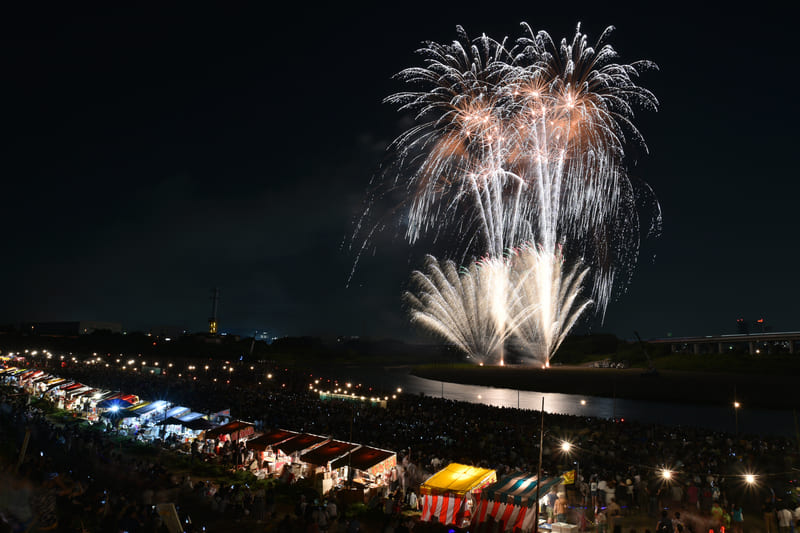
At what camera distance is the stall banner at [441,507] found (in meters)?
12.0

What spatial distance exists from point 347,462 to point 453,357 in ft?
264

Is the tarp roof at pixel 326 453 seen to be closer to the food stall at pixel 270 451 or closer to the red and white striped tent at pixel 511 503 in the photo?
the food stall at pixel 270 451

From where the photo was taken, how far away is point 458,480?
12.6 meters

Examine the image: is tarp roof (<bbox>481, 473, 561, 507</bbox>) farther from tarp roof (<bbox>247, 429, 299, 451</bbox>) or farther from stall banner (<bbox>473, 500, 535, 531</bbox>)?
tarp roof (<bbox>247, 429, 299, 451</bbox>)

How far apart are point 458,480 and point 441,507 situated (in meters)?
0.78

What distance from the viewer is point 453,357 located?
93.3m

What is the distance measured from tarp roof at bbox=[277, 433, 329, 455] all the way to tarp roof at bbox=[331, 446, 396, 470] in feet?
5.25

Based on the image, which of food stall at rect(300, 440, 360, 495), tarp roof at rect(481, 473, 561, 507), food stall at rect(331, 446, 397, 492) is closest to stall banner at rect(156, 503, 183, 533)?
food stall at rect(300, 440, 360, 495)

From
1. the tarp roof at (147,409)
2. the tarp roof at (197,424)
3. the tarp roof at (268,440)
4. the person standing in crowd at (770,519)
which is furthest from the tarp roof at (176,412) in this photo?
the person standing in crowd at (770,519)

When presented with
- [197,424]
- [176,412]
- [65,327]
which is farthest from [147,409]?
[65,327]

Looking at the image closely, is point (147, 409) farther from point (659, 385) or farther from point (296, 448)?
point (659, 385)

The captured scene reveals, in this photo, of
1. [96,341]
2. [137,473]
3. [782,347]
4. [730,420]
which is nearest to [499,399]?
[730,420]

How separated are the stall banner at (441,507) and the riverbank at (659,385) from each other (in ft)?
121

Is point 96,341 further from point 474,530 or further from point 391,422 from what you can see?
point 474,530
